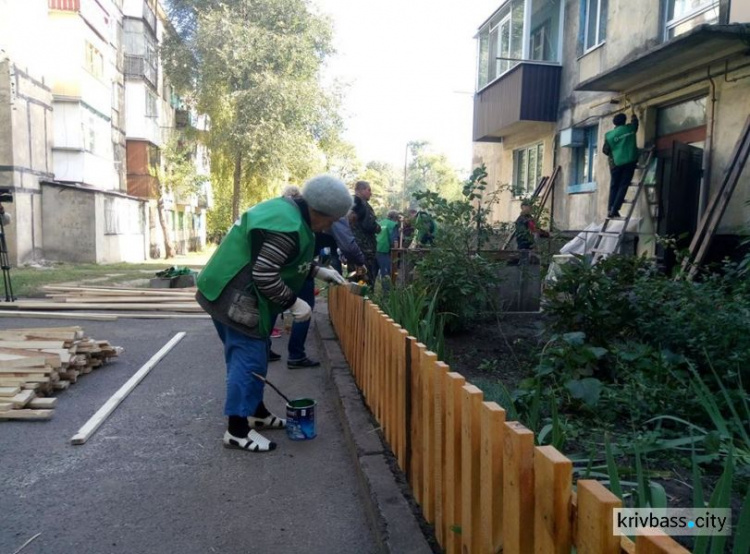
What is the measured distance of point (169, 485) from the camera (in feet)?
11.2

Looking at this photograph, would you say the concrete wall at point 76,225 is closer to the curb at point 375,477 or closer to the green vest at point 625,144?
the green vest at point 625,144

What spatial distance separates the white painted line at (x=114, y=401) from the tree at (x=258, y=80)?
67.7 ft

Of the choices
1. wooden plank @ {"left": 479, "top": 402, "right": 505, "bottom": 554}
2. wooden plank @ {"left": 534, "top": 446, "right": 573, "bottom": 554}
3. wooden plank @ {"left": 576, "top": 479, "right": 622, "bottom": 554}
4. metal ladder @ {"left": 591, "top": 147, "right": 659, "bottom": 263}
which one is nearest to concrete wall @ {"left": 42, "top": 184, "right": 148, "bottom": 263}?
metal ladder @ {"left": 591, "top": 147, "right": 659, "bottom": 263}

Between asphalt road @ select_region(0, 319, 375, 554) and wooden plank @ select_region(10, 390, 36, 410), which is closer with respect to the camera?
asphalt road @ select_region(0, 319, 375, 554)

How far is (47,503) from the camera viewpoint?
10.3 ft

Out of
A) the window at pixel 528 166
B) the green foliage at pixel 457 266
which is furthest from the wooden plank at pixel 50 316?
the window at pixel 528 166

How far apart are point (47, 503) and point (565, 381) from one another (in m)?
2.99

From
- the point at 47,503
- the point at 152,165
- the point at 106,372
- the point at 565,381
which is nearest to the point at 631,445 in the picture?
the point at 565,381

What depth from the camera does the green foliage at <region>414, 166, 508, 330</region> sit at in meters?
5.64

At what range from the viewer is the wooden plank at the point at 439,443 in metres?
2.43

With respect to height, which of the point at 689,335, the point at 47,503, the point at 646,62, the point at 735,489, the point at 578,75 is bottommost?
the point at 47,503

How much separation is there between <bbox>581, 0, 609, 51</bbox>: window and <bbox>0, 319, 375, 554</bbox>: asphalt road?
32.5 ft

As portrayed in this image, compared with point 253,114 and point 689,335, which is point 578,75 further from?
point 253,114

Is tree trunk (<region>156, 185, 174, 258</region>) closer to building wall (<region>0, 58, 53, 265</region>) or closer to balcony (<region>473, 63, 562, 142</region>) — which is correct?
building wall (<region>0, 58, 53, 265</region>)
